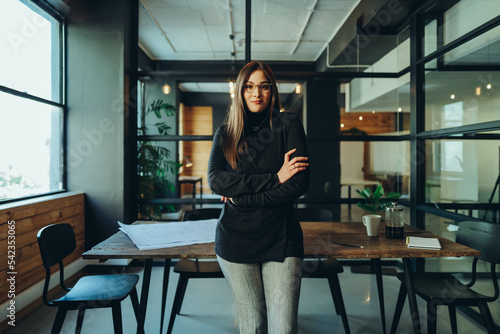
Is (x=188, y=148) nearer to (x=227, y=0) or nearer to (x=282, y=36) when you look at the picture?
(x=282, y=36)

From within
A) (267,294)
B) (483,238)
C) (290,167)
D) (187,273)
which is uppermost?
(290,167)

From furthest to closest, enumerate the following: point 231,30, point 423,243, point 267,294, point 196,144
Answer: point 196,144
point 231,30
point 423,243
point 267,294

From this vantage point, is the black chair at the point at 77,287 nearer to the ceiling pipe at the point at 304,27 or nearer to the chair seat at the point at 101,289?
the chair seat at the point at 101,289

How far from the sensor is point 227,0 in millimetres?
3693

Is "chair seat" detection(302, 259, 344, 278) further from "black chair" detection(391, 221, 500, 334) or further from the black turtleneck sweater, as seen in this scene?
the black turtleneck sweater

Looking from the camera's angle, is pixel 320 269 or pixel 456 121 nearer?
pixel 320 269

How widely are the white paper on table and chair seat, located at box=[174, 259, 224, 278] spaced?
37 cm

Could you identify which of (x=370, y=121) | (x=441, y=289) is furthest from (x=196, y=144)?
(x=441, y=289)

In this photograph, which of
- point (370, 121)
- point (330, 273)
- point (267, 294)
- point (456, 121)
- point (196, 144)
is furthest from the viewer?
point (196, 144)

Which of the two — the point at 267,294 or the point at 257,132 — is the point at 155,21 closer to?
the point at 257,132

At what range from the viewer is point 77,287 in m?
1.69

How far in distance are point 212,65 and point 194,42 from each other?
0.74 m

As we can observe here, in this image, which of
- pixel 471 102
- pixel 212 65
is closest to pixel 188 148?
pixel 212 65

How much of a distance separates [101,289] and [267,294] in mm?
915
